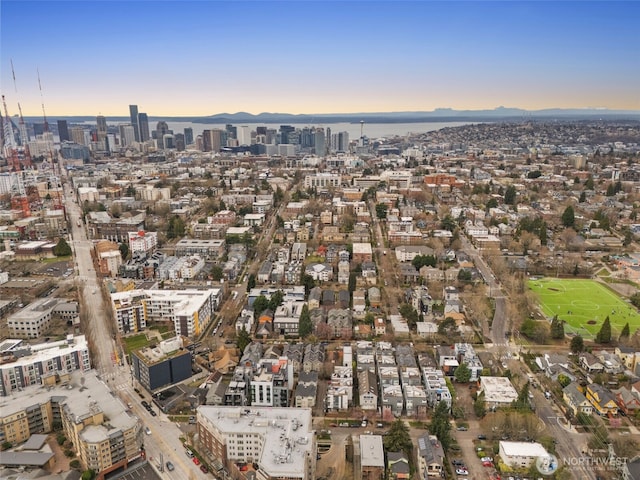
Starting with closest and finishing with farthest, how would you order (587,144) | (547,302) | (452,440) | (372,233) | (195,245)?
(452,440) → (547,302) → (195,245) → (372,233) → (587,144)

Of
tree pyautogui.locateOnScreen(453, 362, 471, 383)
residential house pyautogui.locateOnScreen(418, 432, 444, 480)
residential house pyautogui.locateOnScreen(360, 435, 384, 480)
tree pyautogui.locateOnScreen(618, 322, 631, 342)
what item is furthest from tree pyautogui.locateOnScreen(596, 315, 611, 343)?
residential house pyautogui.locateOnScreen(360, 435, 384, 480)

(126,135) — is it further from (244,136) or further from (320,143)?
(320,143)

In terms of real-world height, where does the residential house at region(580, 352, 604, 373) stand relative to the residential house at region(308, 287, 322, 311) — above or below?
below

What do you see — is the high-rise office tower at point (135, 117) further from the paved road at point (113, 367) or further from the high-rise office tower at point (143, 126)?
the paved road at point (113, 367)

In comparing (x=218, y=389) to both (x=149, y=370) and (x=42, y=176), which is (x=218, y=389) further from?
(x=42, y=176)

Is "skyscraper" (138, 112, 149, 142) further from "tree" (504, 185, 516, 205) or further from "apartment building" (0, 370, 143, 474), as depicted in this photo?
"apartment building" (0, 370, 143, 474)

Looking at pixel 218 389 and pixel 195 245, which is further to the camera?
pixel 195 245

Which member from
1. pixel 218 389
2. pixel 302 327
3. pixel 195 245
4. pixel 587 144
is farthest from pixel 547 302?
pixel 587 144

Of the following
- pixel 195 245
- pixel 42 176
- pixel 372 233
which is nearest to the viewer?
pixel 195 245
